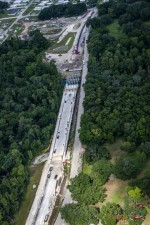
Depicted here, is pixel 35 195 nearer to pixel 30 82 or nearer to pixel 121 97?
pixel 121 97

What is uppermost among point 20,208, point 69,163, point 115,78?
point 115,78

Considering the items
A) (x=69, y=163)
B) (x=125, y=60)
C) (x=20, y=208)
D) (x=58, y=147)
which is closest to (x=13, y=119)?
(x=58, y=147)

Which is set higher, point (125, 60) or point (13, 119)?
point (125, 60)

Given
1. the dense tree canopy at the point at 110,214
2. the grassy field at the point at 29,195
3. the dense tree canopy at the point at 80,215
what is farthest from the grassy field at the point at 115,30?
the dense tree canopy at the point at 80,215

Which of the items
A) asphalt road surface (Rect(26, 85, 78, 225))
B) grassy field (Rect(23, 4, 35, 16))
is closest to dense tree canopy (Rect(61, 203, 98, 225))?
asphalt road surface (Rect(26, 85, 78, 225))

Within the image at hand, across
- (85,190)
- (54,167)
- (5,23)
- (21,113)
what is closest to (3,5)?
(5,23)

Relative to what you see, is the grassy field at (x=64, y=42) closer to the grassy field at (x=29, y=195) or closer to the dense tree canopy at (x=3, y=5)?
the dense tree canopy at (x=3, y=5)
